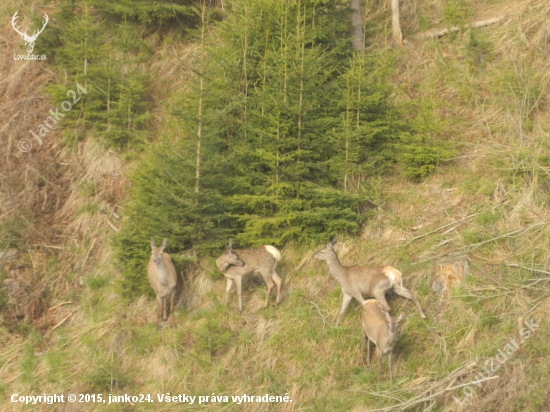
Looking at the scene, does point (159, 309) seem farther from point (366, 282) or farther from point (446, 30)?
point (446, 30)

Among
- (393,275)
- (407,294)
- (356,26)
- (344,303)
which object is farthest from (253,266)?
(356,26)

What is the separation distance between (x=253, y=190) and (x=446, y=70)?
501 centimetres

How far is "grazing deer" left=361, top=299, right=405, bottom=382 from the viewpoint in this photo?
886 cm

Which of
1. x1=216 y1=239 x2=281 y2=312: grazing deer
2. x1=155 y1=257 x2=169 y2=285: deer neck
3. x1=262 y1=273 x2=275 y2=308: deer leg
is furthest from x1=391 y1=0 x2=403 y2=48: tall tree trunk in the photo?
x1=155 y1=257 x2=169 y2=285: deer neck

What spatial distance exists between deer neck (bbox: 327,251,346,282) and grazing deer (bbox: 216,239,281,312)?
0.88m

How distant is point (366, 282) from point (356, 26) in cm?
621

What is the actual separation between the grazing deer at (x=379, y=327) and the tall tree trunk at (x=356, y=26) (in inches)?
248

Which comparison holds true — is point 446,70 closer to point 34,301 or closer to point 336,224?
point 336,224

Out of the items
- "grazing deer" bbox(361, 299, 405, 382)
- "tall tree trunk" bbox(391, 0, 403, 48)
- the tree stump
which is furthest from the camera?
"tall tree trunk" bbox(391, 0, 403, 48)

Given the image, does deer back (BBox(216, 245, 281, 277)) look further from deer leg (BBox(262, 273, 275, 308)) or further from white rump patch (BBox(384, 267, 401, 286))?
white rump patch (BBox(384, 267, 401, 286))

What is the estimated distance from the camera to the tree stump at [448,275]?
983cm

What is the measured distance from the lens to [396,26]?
14477 mm

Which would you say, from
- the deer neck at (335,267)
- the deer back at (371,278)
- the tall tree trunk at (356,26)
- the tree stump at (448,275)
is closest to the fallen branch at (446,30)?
the tall tree trunk at (356,26)

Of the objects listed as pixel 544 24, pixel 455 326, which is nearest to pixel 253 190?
pixel 455 326
